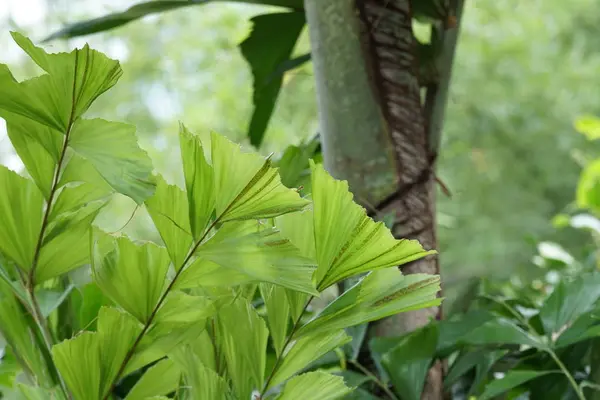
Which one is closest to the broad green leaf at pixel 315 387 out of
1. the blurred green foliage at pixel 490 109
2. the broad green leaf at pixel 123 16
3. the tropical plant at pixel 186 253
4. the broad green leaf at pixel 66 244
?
the tropical plant at pixel 186 253

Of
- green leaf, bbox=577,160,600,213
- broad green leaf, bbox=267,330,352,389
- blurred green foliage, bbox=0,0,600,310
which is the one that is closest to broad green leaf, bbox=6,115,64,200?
broad green leaf, bbox=267,330,352,389

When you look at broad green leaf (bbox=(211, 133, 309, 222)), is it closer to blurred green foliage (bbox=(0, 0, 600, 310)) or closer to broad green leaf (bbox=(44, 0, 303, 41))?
broad green leaf (bbox=(44, 0, 303, 41))

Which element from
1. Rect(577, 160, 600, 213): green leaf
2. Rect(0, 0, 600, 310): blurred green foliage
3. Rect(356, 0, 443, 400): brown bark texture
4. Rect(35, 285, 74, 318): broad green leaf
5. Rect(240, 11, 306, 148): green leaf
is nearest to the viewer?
Rect(35, 285, 74, 318): broad green leaf

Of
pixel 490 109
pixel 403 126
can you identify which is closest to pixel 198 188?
pixel 403 126

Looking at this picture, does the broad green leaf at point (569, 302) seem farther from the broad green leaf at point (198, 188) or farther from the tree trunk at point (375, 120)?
the broad green leaf at point (198, 188)

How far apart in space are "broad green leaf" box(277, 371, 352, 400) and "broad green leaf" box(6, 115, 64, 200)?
111mm

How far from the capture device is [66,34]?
49cm

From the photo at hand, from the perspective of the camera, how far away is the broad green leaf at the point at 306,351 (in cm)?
24

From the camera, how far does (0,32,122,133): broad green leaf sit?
199mm

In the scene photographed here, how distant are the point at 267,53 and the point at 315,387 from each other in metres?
0.38

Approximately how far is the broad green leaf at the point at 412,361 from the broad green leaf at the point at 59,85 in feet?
0.71

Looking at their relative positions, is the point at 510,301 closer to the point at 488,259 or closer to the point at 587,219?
the point at 587,219

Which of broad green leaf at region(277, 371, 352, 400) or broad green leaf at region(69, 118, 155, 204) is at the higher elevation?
broad green leaf at region(69, 118, 155, 204)

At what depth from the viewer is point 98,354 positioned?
21 cm
